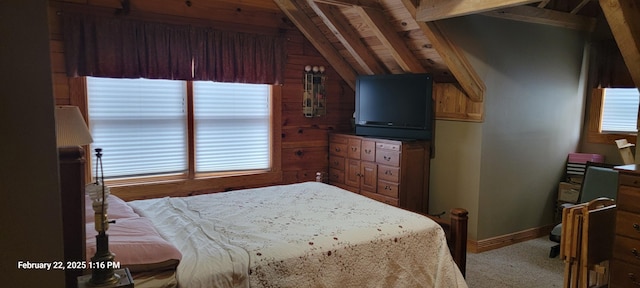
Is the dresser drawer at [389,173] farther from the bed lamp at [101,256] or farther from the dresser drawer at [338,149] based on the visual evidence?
the bed lamp at [101,256]

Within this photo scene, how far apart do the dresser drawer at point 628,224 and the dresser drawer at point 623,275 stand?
180 mm

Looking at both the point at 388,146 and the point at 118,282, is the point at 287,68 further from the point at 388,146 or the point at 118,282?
the point at 118,282

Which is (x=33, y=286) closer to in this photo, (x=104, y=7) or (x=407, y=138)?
(x=104, y=7)

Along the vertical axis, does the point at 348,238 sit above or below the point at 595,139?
below

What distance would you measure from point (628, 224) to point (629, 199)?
0.47 feet

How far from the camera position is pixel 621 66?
4.21 meters

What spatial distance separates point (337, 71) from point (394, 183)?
4.98ft

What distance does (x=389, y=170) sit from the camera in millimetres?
4137

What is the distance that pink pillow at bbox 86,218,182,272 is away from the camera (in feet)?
5.65

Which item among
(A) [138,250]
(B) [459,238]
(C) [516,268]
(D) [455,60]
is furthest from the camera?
(D) [455,60]

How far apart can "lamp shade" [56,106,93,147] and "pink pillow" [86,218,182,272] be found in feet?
2.00

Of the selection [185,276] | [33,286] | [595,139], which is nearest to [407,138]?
[595,139]

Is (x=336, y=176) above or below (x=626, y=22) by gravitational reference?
below

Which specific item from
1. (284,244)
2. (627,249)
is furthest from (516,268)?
(284,244)
